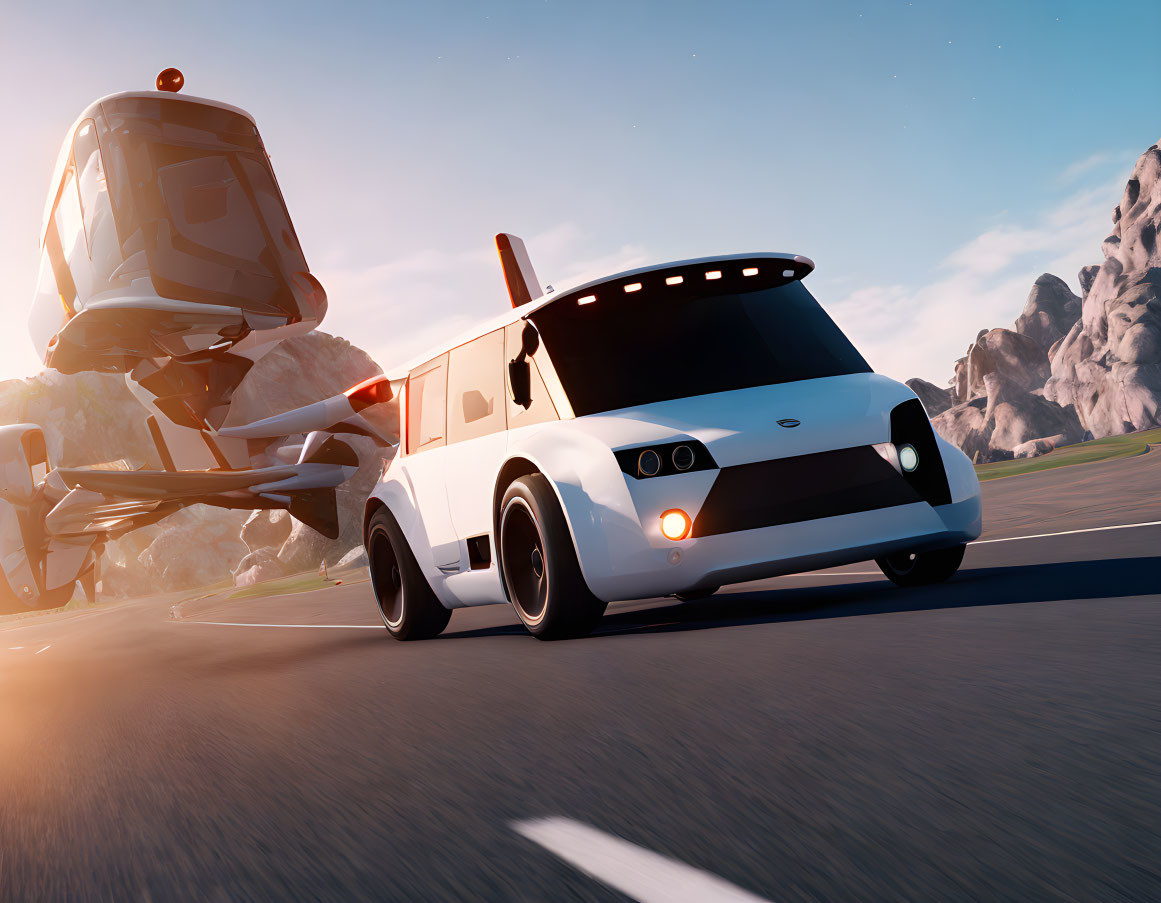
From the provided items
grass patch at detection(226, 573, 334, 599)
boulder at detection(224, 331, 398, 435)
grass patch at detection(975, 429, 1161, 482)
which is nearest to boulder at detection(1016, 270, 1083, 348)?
boulder at detection(224, 331, 398, 435)

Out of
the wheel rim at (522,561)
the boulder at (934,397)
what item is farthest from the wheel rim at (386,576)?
the boulder at (934,397)

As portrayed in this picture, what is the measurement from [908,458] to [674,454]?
128 cm

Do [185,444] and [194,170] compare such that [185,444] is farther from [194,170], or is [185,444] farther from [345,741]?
[345,741]

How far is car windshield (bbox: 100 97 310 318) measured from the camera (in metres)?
16.2

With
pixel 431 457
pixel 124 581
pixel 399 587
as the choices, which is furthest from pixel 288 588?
pixel 124 581

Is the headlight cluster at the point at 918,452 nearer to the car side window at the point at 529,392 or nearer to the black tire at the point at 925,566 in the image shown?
the black tire at the point at 925,566

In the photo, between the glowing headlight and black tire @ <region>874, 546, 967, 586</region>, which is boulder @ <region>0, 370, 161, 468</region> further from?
the glowing headlight

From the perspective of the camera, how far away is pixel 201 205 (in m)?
16.7

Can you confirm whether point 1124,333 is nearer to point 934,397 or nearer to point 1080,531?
point 934,397

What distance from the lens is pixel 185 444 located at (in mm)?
18969

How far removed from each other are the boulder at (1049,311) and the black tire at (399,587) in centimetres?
12328

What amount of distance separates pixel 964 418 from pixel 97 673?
309 ft

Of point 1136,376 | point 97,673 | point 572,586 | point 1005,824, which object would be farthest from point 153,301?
point 1136,376

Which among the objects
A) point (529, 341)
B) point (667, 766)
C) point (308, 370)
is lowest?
point (667, 766)
